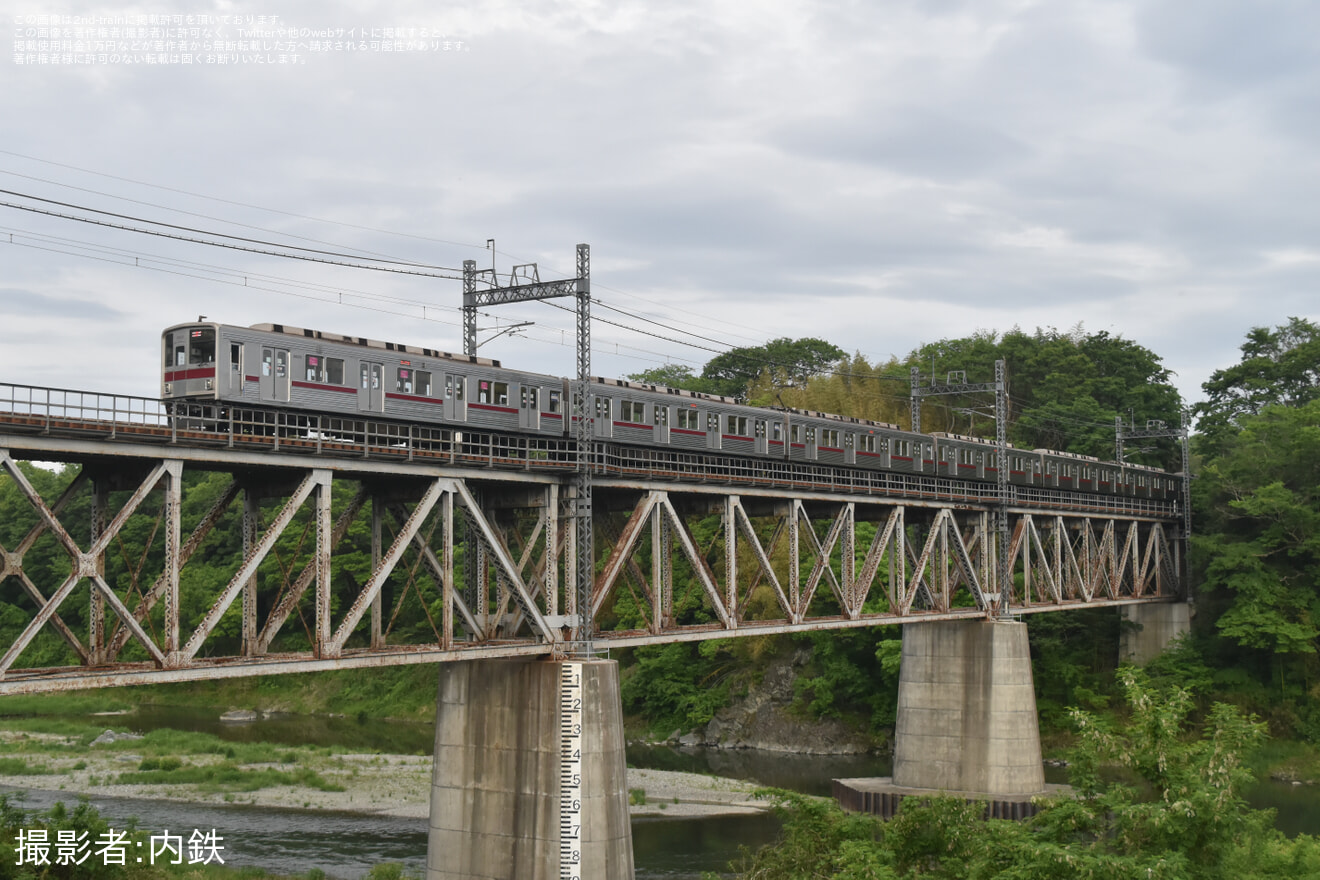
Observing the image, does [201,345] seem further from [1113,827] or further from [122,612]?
[1113,827]

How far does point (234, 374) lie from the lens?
29.5m

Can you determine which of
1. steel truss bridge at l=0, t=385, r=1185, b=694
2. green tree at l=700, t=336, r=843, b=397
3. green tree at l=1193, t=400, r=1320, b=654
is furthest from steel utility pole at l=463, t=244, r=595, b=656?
green tree at l=700, t=336, r=843, b=397

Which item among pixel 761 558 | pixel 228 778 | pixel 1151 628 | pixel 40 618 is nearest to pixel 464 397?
pixel 761 558

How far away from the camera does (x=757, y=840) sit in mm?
49562

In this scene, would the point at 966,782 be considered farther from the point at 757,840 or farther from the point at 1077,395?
the point at 1077,395

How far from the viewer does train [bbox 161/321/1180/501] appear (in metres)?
29.7

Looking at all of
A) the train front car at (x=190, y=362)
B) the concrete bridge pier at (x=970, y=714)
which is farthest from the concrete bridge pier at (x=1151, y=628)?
the train front car at (x=190, y=362)

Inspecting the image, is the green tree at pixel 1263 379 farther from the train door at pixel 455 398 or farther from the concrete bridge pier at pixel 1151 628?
the train door at pixel 455 398

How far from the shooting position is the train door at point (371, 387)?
3250cm

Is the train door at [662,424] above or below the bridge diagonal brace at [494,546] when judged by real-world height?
above

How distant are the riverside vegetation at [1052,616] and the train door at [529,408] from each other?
12.1 m

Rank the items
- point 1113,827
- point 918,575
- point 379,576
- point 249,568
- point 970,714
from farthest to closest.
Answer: point 970,714 < point 918,575 < point 379,576 < point 1113,827 < point 249,568

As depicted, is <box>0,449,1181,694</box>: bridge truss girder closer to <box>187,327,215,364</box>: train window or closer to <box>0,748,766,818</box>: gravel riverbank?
<box>187,327,215,364</box>: train window

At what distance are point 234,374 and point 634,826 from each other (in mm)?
29466
